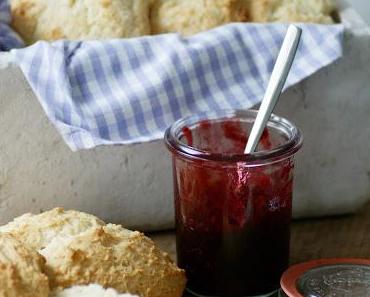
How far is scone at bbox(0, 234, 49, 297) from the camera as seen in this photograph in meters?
1.06

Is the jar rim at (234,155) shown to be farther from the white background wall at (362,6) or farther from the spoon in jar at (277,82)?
the white background wall at (362,6)

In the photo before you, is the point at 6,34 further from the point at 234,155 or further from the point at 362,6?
the point at 362,6

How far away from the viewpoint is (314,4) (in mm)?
1433

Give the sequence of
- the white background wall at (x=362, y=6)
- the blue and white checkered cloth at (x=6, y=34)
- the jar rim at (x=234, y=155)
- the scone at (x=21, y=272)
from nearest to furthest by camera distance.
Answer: the scone at (x=21, y=272) < the jar rim at (x=234, y=155) < the blue and white checkered cloth at (x=6, y=34) < the white background wall at (x=362, y=6)

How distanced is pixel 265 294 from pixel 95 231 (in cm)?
25

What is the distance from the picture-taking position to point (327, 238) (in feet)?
4.70

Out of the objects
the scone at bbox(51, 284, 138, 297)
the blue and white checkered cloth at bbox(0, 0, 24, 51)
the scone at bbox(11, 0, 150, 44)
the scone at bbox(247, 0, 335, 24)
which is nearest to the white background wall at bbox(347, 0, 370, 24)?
the scone at bbox(247, 0, 335, 24)

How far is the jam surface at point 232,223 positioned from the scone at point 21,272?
22 cm

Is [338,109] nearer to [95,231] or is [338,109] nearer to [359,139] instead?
[359,139]

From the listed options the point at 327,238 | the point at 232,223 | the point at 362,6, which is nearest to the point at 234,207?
the point at 232,223

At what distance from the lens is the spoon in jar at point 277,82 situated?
3.99ft

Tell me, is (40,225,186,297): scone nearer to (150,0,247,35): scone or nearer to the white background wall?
(150,0,247,35): scone

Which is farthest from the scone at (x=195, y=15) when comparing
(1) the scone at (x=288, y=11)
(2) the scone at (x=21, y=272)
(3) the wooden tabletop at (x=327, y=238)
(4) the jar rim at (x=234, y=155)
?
(2) the scone at (x=21, y=272)

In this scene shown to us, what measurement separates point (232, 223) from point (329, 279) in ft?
0.46
